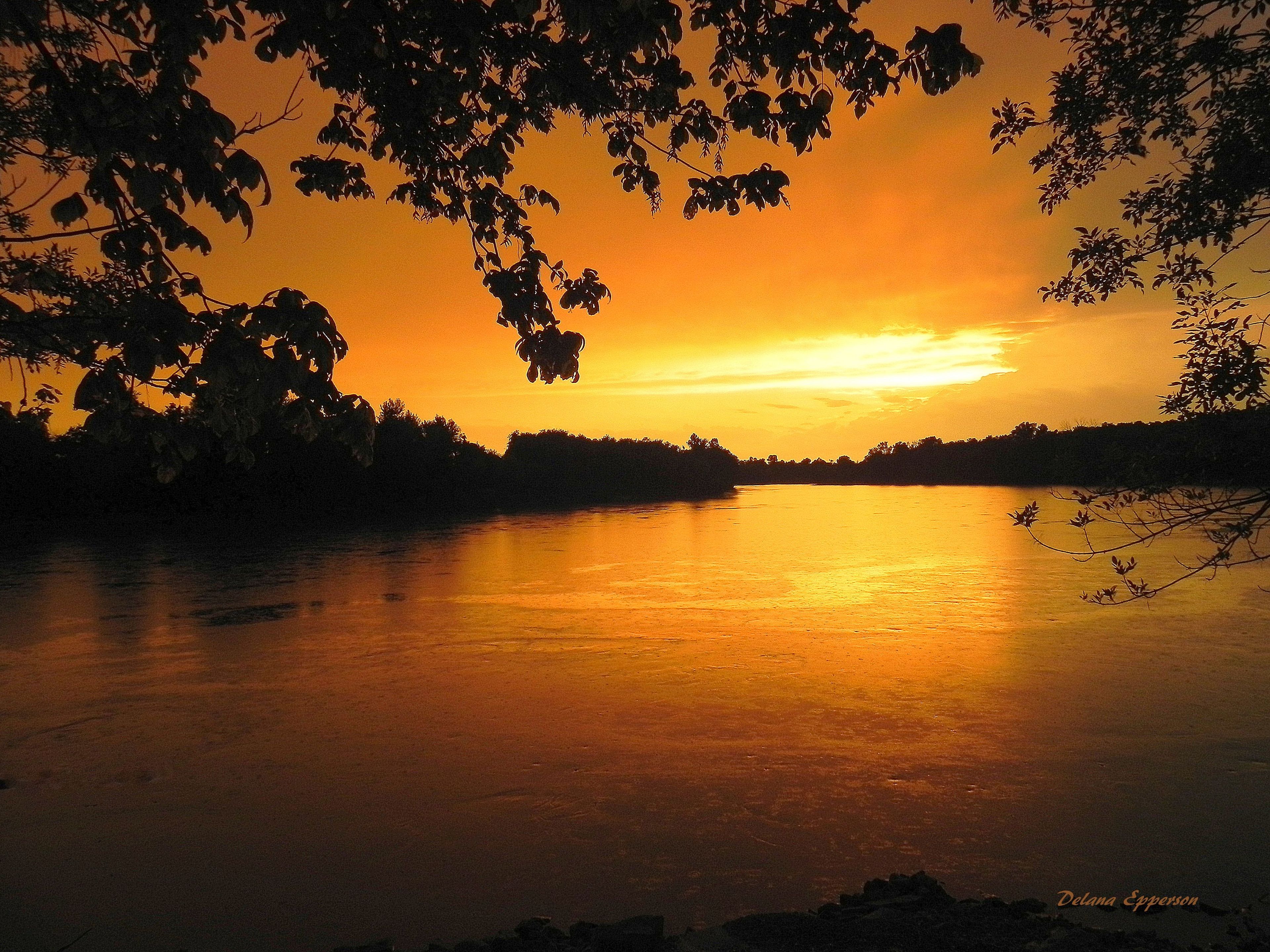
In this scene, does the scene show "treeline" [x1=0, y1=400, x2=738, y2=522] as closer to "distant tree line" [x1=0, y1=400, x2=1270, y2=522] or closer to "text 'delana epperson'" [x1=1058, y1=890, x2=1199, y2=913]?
"distant tree line" [x1=0, y1=400, x2=1270, y2=522]

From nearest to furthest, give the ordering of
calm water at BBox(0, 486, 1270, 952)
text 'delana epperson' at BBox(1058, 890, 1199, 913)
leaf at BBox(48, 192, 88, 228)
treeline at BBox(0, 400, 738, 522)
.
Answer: leaf at BBox(48, 192, 88, 228)
text 'delana epperson' at BBox(1058, 890, 1199, 913)
calm water at BBox(0, 486, 1270, 952)
treeline at BBox(0, 400, 738, 522)

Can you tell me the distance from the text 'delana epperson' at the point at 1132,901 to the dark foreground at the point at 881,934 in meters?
0.20

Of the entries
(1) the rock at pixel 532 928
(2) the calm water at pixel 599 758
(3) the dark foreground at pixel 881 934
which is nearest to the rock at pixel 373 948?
(3) the dark foreground at pixel 881 934

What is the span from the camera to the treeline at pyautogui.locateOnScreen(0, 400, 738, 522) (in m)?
39.1

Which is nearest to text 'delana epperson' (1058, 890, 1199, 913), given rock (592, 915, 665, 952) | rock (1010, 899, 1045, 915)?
rock (1010, 899, 1045, 915)

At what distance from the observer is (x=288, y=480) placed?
46.4 meters

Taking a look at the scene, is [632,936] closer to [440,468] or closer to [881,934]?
[881,934]

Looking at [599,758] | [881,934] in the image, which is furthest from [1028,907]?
[599,758]

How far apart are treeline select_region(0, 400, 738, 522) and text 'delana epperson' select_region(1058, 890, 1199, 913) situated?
22331mm

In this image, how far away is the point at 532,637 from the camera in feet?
39.8

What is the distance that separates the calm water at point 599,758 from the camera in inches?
184

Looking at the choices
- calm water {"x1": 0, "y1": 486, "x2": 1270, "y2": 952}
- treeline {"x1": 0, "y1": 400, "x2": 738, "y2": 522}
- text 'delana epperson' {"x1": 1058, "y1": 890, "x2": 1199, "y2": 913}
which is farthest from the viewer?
treeline {"x1": 0, "y1": 400, "x2": 738, "y2": 522}

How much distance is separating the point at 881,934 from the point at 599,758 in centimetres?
351

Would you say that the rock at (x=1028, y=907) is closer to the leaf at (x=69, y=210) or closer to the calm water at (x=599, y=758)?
the calm water at (x=599, y=758)
